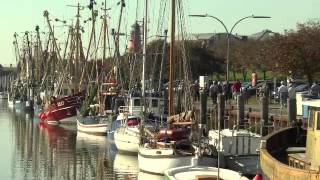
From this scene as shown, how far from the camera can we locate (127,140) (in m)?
51.7

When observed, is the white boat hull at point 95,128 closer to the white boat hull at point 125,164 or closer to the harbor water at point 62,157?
the harbor water at point 62,157

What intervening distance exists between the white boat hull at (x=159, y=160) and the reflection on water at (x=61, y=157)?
1267 millimetres

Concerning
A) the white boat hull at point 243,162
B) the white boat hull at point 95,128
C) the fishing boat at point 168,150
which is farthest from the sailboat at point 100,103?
the white boat hull at point 243,162

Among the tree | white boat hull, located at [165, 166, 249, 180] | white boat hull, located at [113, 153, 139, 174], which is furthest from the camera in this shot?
the tree

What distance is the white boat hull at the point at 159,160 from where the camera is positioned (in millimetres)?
38719

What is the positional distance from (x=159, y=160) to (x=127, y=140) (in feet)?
39.5

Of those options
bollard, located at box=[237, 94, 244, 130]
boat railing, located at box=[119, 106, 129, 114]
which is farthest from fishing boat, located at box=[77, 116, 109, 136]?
bollard, located at box=[237, 94, 244, 130]

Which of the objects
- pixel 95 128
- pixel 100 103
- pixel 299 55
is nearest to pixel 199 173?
pixel 95 128

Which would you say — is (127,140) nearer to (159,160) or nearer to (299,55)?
(159,160)

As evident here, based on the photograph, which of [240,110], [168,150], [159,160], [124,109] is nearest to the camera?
[168,150]

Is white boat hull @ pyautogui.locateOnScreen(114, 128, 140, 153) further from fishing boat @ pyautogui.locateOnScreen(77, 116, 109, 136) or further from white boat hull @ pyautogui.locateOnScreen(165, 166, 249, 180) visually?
white boat hull @ pyautogui.locateOnScreen(165, 166, 249, 180)

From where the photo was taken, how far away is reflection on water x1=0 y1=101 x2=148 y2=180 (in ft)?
144

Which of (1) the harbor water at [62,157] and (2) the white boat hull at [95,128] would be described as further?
(2) the white boat hull at [95,128]

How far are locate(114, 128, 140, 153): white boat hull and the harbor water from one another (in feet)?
1.89
